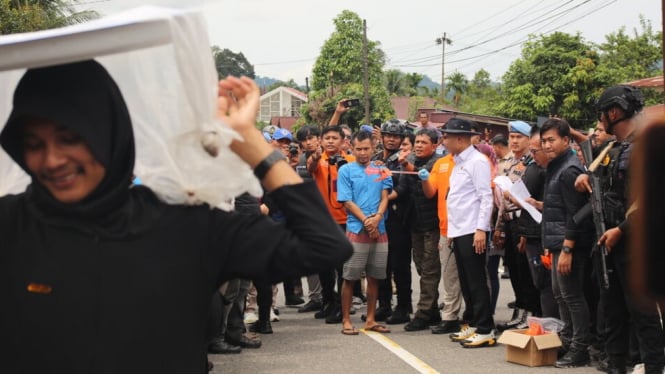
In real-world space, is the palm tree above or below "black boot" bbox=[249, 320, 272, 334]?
above

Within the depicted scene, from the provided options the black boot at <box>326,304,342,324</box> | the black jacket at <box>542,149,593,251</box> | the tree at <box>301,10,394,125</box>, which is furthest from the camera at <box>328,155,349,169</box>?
the tree at <box>301,10,394,125</box>

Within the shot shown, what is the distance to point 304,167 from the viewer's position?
1162cm

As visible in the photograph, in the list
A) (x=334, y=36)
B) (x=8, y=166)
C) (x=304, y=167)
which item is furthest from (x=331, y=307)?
(x=334, y=36)

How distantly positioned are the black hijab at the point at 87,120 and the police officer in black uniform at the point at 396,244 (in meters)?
8.44

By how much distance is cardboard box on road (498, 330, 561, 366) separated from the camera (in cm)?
814

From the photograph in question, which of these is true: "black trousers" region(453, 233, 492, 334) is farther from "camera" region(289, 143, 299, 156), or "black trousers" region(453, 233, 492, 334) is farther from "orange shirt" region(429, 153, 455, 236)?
"camera" region(289, 143, 299, 156)

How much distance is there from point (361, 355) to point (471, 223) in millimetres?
1708

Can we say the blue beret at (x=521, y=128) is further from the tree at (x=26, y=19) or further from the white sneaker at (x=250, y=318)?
the tree at (x=26, y=19)

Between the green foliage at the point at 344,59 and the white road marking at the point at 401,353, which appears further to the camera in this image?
the green foliage at the point at 344,59

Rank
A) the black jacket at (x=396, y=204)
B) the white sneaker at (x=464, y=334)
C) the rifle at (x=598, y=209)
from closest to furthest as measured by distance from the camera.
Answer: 1. the rifle at (x=598, y=209)
2. the white sneaker at (x=464, y=334)
3. the black jacket at (x=396, y=204)

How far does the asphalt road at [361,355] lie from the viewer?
8258 millimetres

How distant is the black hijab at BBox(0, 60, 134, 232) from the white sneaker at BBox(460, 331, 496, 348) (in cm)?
715

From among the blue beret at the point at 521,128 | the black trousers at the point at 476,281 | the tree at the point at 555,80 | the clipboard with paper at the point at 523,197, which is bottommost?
the black trousers at the point at 476,281

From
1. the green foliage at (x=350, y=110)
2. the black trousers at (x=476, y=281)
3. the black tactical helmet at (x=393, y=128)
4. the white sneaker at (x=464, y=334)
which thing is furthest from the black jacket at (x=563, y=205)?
the green foliage at (x=350, y=110)
